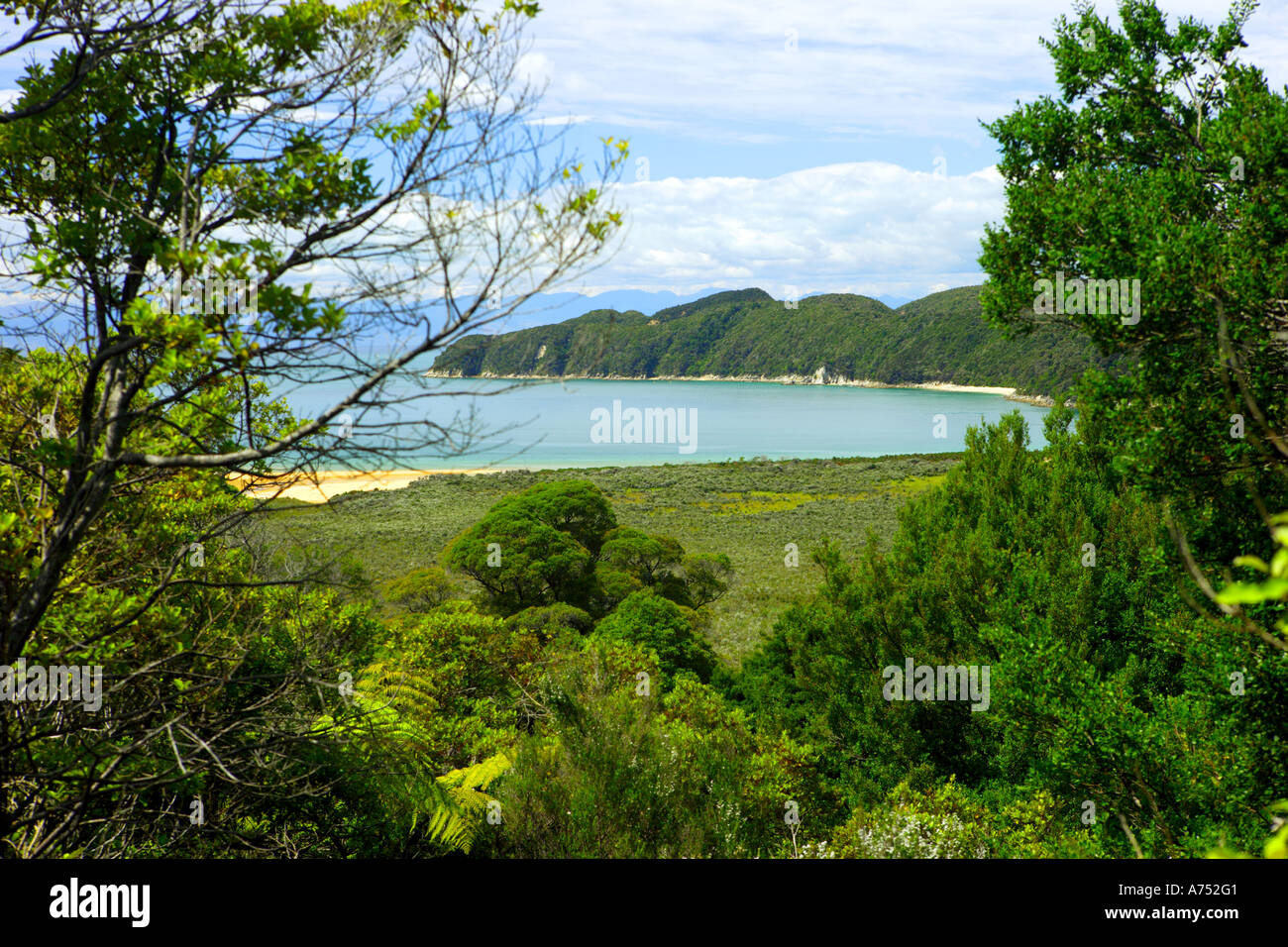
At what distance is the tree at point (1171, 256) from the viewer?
586 centimetres

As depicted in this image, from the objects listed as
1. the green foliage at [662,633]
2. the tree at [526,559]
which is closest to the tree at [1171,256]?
the green foliage at [662,633]

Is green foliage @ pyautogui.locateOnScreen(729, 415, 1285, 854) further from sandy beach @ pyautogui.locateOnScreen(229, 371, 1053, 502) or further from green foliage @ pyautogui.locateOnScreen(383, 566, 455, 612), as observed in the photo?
green foliage @ pyautogui.locateOnScreen(383, 566, 455, 612)

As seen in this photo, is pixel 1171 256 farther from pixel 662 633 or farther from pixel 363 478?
pixel 363 478

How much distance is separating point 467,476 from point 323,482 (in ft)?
7.75

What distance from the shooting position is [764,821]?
1132 centimetres

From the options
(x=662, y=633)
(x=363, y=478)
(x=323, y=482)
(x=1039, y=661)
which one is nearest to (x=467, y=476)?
(x=323, y=482)

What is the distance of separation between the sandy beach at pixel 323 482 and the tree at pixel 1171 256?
212 inches

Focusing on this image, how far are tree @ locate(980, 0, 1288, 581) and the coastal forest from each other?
A: 0.04 metres

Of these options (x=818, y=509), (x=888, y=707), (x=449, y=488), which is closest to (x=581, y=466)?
(x=449, y=488)

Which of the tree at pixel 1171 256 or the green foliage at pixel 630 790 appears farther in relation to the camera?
the green foliage at pixel 630 790

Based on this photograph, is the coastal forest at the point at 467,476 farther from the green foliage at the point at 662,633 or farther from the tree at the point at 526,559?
the tree at the point at 526,559

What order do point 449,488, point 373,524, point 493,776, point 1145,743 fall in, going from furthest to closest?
point 449,488 → point 373,524 → point 493,776 → point 1145,743

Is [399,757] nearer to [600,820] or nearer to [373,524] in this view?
[600,820]
